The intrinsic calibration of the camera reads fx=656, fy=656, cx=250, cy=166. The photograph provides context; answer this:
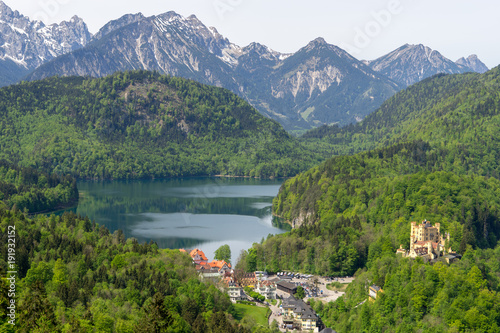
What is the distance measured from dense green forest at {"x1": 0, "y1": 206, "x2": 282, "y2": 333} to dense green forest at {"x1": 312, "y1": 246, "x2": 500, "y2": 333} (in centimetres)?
1337

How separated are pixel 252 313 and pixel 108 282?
18.0m

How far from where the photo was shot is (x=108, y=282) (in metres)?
78.4

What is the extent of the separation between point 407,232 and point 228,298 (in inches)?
1425

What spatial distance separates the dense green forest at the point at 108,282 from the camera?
2670 inches

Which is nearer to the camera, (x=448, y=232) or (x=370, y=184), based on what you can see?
(x=448, y=232)

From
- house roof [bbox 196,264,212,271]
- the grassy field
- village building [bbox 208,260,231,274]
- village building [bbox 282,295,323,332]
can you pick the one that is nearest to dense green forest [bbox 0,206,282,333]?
the grassy field

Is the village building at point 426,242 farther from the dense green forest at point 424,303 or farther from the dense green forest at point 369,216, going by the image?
the dense green forest at point 424,303

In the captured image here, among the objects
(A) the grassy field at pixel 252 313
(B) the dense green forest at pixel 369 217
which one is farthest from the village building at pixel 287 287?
(B) the dense green forest at pixel 369 217

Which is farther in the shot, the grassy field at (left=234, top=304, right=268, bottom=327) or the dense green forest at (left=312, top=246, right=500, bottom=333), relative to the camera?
the grassy field at (left=234, top=304, right=268, bottom=327)

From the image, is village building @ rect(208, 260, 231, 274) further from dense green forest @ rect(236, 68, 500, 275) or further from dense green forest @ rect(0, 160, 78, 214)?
dense green forest @ rect(0, 160, 78, 214)

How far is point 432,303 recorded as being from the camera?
79125 millimetres

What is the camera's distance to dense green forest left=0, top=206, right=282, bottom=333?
67812 millimetres

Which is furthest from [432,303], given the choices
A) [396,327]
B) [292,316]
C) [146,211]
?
[146,211]

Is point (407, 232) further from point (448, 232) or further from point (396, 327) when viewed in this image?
point (396, 327)
